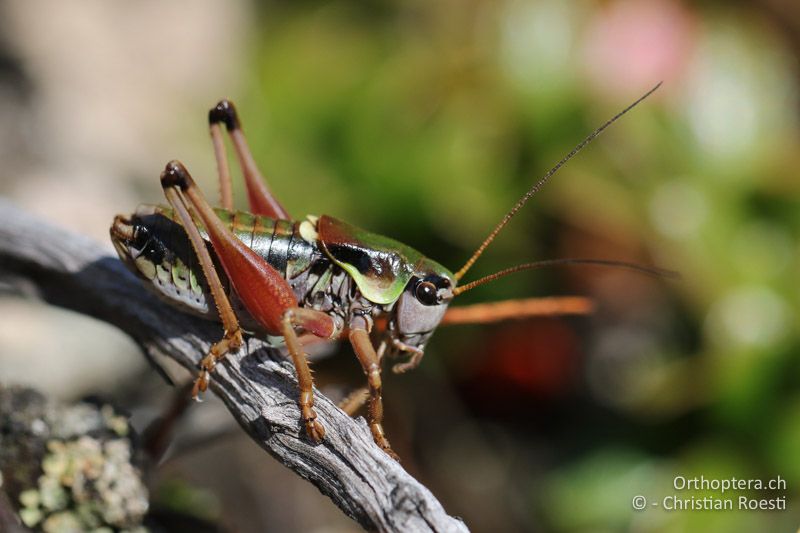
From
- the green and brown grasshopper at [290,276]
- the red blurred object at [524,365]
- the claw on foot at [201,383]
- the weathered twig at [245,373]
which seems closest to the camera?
the weathered twig at [245,373]

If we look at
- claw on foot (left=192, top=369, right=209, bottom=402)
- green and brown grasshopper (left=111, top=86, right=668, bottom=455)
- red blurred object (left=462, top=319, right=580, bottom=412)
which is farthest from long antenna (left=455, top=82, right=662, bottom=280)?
red blurred object (left=462, top=319, right=580, bottom=412)

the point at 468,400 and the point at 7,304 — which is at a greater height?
the point at 468,400

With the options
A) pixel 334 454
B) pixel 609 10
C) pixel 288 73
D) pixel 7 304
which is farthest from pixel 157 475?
pixel 609 10

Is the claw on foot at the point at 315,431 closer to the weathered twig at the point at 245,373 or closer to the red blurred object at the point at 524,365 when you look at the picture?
the weathered twig at the point at 245,373

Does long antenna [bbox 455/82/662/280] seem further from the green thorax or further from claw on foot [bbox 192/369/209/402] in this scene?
claw on foot [bbox 192/369/209/402]

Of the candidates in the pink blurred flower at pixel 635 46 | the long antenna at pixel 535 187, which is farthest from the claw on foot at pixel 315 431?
the pink blurred flower at pixel 635 46

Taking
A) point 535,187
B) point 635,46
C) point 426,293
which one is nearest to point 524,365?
point 426,293

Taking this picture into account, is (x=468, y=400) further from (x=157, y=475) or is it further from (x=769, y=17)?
(x=769, y=17)
